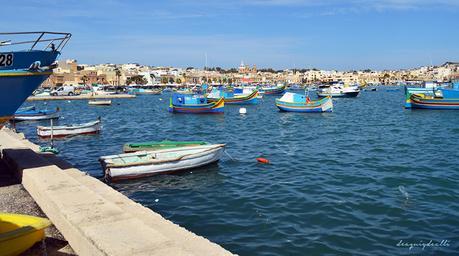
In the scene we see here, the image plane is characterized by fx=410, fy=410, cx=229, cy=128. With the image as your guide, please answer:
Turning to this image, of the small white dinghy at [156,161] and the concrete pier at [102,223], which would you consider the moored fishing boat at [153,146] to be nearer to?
the small white dinghy at [156,161]

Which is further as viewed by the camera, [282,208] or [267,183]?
[267,183]

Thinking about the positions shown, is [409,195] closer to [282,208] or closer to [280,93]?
[282,208]

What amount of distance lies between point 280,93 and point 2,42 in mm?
107571

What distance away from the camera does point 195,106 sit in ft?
164

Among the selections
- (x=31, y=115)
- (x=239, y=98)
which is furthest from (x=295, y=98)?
(x=31, y=115)

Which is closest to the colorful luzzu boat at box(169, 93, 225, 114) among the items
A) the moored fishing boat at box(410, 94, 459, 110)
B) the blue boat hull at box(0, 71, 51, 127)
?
the moored fishing boat at box(410, 94, 459, 110)

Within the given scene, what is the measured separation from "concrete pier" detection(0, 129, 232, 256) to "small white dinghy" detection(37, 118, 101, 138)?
21.5 meters

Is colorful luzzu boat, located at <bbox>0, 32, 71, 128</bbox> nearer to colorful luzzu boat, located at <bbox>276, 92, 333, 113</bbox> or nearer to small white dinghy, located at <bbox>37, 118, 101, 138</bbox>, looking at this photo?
small white dinghy, located at <bbox>37, 118, 101, 138</bbox>

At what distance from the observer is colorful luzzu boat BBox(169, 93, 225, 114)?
49.9m

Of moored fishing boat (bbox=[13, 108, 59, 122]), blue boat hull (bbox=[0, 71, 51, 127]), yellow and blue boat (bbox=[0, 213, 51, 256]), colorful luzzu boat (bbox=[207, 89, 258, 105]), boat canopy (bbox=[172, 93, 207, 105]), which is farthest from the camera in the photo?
colorful luzzu boat (bbox=[207, 89, 258, 105])

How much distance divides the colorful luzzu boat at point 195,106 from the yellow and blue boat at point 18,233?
143 feet

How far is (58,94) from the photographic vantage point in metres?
115

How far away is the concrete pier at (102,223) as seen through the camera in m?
5.53

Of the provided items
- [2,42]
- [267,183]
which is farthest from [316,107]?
[2,42]
